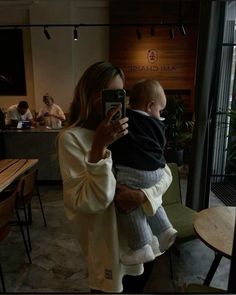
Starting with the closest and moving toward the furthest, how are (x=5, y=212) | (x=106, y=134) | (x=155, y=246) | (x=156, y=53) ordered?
(x=106, y=134)
(x=155, y=246)
(x=5, y=212)
(x=156, y=53)

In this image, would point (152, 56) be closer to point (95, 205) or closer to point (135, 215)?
point (135, 215)

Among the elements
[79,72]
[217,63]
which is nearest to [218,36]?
[217,63]

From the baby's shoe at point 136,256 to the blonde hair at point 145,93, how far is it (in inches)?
20.8

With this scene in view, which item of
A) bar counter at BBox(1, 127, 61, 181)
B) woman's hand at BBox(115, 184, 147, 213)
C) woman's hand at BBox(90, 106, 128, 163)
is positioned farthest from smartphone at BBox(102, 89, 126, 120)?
bar counter at BBox(1, 127, 61, 181)

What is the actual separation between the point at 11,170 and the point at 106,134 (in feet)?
5.94

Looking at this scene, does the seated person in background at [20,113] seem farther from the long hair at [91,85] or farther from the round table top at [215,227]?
the long hair at [91,85]

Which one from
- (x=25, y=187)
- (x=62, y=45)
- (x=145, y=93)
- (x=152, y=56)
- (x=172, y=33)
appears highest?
(x=172, y=33)

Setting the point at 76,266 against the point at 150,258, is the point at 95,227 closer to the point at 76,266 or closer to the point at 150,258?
the point at 150,258

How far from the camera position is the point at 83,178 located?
0.84 metres

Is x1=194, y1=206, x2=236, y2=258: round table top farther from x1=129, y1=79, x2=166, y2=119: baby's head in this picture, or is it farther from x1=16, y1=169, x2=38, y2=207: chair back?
x1=16, y1=169, x2=38, y2=207: chair back

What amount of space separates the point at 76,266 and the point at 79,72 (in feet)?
12.7

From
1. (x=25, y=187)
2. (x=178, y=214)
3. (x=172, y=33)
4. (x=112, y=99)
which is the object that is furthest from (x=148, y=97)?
(x=172, y=33)

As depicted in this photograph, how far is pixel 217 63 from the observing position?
1.96 meters

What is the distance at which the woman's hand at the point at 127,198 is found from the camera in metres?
0.90
